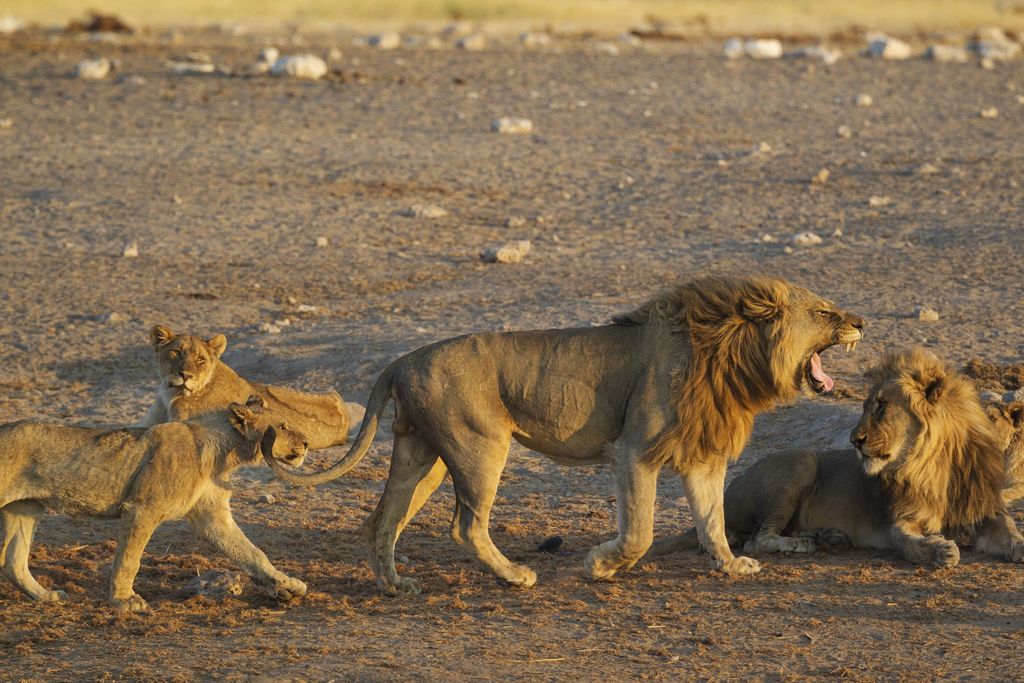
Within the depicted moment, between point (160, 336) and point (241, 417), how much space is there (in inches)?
86.1

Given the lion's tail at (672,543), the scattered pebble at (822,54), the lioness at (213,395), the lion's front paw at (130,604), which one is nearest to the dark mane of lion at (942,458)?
the lion's tail at (672,543)

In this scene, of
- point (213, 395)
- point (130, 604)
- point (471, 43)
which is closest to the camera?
point (130, 604)

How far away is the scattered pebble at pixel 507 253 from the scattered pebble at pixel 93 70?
341 inches

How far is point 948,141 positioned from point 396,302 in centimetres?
725

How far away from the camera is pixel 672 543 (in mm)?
7113

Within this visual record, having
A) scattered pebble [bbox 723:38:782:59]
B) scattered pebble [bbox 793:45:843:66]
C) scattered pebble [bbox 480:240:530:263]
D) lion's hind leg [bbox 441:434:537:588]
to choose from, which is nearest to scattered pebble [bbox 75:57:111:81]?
scattered pebble [bbox 723:38:782:59]

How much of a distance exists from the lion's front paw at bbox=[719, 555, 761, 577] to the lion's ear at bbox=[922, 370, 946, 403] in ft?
3.39

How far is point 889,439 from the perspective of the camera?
6.92 meters

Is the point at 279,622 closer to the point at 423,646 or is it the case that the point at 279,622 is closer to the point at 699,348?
the point at 423,646

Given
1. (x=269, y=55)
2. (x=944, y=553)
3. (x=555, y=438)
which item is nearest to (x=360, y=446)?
(x=555, y=438)

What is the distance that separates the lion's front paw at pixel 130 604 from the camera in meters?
6.41

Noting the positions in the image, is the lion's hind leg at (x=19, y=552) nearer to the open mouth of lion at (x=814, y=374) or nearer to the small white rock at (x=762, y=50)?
the open mouth of lion at (x=814, y=374)

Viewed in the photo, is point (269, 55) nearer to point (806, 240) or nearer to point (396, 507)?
point (806, 240)

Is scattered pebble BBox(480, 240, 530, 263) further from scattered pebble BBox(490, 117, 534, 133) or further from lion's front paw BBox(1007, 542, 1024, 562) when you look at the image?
lion's front paw BBox(1007, 542, 1024, 562)
